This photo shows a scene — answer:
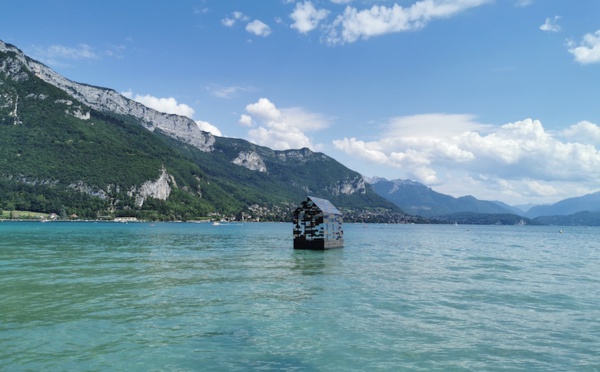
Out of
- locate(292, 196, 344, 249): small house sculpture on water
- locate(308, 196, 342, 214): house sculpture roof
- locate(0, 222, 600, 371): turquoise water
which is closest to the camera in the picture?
locate(0, 222, 600, 371): turquoise water

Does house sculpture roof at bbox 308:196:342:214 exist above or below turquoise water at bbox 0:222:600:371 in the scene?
above

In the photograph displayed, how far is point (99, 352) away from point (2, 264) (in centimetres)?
3836

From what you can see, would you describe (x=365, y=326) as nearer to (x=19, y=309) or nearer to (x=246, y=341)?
(x=246, y=341)

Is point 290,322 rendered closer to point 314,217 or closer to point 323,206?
point 314,217

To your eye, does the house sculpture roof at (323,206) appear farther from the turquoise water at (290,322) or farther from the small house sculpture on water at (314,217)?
the turquoise water at (290,322)

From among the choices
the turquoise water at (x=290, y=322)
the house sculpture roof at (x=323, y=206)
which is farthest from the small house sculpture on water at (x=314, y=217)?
the turquoise water at (x=290, y=322)

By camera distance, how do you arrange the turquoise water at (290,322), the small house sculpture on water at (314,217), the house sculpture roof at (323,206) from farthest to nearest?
the small house sculpture on water at (314,217)
the house sculpture roof at (323,206)
the turquoise water at (290,322)

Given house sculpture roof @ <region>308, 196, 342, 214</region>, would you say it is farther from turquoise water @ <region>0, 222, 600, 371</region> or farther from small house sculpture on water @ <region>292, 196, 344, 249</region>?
turquoise water @ <region>0, 222, 600, 371</region>

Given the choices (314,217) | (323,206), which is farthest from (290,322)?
(323,206)

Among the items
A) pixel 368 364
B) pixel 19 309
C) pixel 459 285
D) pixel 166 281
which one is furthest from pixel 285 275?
pixel 368 364

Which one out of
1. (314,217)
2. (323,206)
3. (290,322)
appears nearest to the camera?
(290,322)

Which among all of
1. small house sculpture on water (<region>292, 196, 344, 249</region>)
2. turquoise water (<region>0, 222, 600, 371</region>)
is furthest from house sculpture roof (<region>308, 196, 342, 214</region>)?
turquoise water (<region>0, 222, 600, 371</region>)

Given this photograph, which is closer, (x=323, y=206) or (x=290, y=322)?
(x=290, y=322)

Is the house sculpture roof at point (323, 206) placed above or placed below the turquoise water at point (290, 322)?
above
